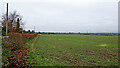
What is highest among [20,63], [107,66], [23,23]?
[23,23]

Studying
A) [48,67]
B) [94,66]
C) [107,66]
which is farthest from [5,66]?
[107,66]

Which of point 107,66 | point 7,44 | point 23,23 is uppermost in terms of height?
point 23,23

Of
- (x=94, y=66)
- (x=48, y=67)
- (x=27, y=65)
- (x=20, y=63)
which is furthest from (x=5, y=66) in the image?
(x=94, y=66)

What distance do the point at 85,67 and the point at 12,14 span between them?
28845 millimetres

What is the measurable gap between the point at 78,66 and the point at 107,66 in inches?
42.2

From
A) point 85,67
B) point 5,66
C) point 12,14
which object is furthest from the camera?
point 12,14

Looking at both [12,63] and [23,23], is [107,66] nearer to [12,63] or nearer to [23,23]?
[12,63]

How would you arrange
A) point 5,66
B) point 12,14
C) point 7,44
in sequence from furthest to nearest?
point 12,14
point 7,44
point 5,66

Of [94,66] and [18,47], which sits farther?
[18,47]

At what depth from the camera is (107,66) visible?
11.1 ft

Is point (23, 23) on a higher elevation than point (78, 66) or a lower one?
higher

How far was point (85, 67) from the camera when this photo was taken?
3270 millimetres

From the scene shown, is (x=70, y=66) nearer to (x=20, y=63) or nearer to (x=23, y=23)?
(x=20, y=63)

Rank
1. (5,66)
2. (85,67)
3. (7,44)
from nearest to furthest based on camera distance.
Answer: (5,66) < (85,67) < (7,44)
